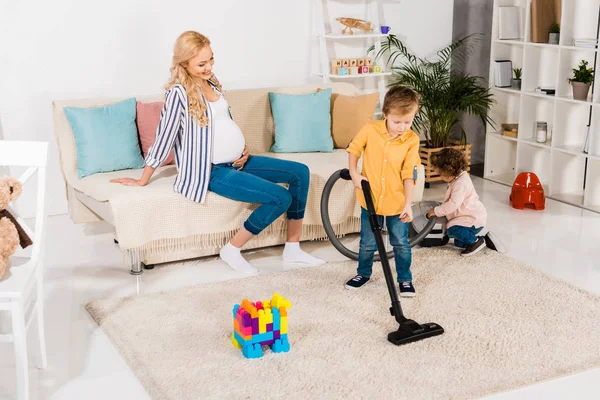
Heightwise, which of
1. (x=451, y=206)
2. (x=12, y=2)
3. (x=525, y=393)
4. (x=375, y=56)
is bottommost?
(x=525, y=393)

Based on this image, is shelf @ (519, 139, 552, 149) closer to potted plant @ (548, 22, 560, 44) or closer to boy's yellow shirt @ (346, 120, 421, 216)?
potted plant @ (548, 22, 560, 44)

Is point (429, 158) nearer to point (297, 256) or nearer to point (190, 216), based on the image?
point (297, 256)

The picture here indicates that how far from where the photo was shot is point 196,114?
3.45 metres

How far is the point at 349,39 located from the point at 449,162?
5.87ft

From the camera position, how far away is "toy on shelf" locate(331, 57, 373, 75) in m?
5.10

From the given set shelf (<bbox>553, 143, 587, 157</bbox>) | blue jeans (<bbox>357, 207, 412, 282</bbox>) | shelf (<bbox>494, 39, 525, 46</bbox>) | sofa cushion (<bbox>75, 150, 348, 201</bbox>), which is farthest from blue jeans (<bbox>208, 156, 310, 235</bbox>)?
shelf (<bbox>494, 39, 525, 46</bbox>)

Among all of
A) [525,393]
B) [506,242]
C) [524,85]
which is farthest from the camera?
[524,85]

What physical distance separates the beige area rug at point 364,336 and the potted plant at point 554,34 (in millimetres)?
1867

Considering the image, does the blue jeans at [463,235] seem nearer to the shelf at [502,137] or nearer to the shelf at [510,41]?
the shelf at [502,137]

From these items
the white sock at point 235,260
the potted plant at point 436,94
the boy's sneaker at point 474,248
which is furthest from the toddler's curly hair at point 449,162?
the potted plant at point 436,94

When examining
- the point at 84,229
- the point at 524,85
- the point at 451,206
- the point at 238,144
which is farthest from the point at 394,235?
the point at 524,85

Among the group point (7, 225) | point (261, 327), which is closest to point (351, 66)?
point (261, 327)

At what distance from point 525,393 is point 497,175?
3180 mm

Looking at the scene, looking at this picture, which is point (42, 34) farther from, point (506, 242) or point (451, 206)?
point (506, 242)
